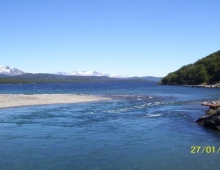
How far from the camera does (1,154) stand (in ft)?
68.0

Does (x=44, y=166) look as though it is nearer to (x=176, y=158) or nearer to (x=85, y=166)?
(x=85, y=166)

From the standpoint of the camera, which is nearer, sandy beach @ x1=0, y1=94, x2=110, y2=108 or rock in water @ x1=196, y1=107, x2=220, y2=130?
rock in water @ x1=196, y1=107, x2=220, y2=130

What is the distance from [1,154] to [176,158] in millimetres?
13258

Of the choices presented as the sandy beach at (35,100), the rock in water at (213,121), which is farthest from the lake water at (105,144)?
the sandy beach at (35,100)

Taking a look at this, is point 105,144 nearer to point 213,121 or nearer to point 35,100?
point 213,121
